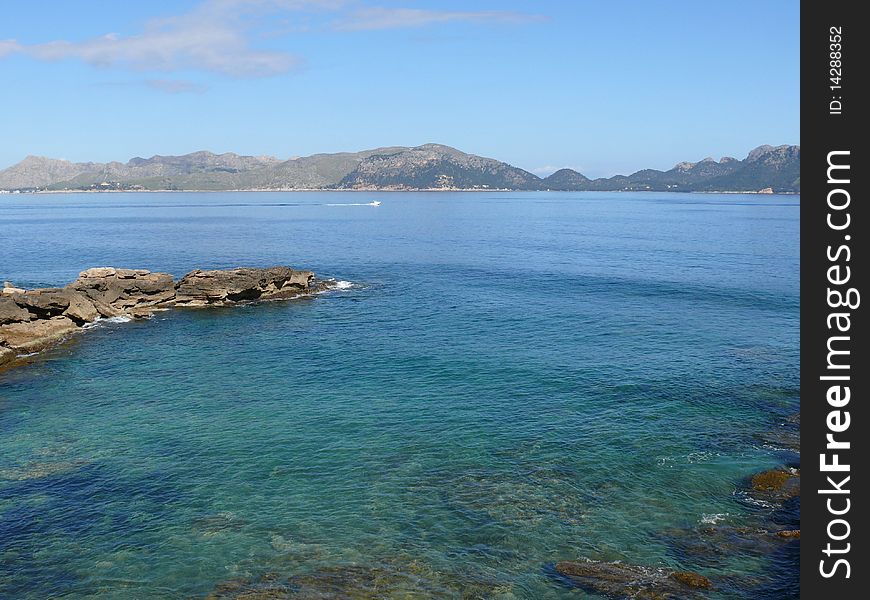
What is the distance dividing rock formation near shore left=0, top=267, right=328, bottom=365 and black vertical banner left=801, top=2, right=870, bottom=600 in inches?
2555

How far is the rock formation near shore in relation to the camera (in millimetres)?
65500

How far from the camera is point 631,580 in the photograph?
27.2 metres

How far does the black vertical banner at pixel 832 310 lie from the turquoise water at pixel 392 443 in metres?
13.9

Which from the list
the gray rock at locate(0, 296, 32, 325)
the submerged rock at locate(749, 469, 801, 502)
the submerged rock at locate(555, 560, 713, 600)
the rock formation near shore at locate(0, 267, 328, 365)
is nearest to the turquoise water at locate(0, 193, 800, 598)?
the submerged rock at locate(555, 560, 713, 600)

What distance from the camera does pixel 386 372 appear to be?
2218 inches

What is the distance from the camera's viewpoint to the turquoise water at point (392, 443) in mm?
28984

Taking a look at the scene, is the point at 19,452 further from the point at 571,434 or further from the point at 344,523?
the point at 571,434

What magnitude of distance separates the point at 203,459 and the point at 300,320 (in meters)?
38.1

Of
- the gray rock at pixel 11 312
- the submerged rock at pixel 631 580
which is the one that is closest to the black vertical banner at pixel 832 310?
the submerged rock at pixel 631 580

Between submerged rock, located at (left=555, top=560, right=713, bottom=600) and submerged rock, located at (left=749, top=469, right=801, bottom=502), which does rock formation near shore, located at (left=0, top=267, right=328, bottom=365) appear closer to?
submerged rock, located at (left=555, top=560, right=713, bottom=600)

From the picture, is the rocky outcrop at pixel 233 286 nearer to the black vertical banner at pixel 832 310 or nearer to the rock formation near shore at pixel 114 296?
the rock formation near shore at pixel 114 296

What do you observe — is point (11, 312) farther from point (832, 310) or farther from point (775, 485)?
point (832, 310)

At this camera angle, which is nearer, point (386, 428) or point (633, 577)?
point (633, 577)

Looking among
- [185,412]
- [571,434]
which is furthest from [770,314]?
[185,412]
